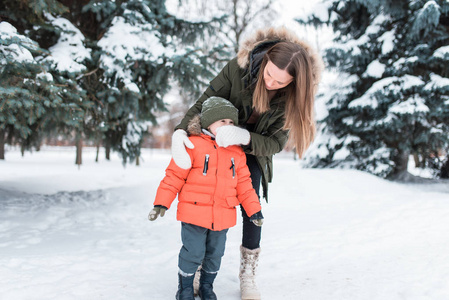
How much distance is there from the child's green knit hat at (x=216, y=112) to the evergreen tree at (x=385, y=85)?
20.0 ft

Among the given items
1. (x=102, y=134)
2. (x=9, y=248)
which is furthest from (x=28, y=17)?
(x=9, y=248)

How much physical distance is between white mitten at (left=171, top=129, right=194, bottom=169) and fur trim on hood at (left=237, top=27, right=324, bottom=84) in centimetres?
66

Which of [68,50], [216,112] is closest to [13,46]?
[68,50]

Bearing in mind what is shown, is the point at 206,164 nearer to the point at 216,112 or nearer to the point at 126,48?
the point at 216,112

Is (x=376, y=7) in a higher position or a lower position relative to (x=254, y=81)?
higher

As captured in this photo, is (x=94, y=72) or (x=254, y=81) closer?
(x=254, y=81)

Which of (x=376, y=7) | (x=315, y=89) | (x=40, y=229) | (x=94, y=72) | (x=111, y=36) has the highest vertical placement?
(x=376, y=7)

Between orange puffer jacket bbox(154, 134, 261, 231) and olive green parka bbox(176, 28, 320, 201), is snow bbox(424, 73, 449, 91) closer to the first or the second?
olive green parka bbox(176, 28, 320, 201)

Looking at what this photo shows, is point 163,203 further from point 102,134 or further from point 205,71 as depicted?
point 102,134

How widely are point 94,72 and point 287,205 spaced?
3.59 meters

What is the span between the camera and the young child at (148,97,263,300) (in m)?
1.87

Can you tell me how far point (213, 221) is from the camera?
1.87 m

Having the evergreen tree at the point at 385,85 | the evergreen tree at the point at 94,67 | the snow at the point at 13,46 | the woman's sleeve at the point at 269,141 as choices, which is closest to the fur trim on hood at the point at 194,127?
the woman's sleeve at the point at 269,141

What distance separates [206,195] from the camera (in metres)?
1.90
